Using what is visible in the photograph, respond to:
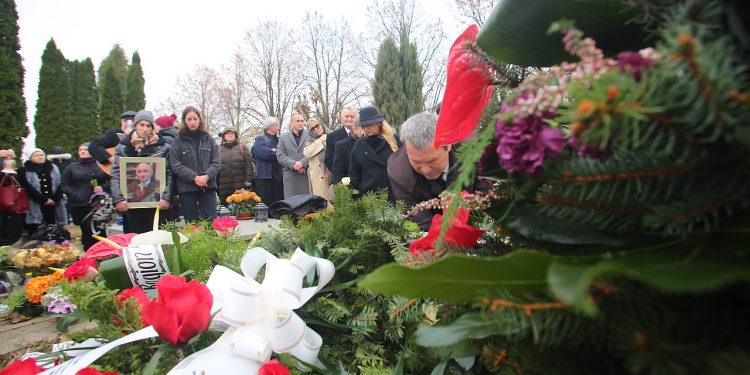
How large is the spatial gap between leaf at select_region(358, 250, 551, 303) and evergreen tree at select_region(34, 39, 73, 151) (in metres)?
17.5

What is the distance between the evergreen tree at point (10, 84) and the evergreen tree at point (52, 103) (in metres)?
4.88

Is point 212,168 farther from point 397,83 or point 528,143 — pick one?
point 397,83

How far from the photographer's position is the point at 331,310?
967 mm

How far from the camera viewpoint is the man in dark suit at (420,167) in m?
2.02

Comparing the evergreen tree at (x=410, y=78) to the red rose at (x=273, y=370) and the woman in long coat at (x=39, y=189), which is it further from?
the red rose at (x=273, y=370)

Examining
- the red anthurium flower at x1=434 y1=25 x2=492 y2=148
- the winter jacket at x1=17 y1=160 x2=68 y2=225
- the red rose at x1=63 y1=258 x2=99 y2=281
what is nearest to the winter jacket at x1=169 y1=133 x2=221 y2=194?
the winter jacket at x1=17 y1=160 x2=68 y2=225

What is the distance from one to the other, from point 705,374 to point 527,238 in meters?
0.26

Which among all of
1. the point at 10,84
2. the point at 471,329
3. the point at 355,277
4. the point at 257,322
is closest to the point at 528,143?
the point at 471,329

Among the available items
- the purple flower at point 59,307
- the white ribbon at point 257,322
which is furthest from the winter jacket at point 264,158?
the white ribbon at point 257,322

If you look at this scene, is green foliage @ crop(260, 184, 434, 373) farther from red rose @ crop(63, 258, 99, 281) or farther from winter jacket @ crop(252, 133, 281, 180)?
winter jacket @ crop(252, 133, 281, 180)

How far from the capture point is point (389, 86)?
53.4 feet

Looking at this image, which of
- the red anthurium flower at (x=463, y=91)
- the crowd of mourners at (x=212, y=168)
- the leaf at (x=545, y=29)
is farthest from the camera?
the crowd of mourners at (x=212, y=168)

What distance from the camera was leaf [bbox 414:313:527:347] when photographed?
363 mm

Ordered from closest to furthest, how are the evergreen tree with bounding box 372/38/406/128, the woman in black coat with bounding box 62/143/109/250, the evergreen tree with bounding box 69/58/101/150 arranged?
the woman in black coat with bounding box 62/143/109/250 < the evergreen tree with bounding box 69/58/101/150 < the evergreen tree with bounding box 372/38/406/128
